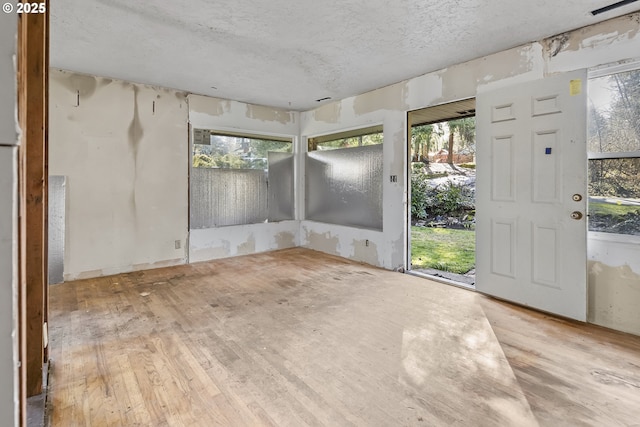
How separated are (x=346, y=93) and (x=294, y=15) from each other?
2367mm

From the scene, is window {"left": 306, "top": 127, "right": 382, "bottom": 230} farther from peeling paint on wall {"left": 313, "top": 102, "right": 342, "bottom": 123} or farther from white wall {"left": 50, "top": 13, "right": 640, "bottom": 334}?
peeling paint on wall {"left": 313, "top": 102, "right": 342, "bottom": 123}

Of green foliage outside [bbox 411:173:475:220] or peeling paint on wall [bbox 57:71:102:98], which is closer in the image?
peeling paint on wall [bbox 57:71:102:98]

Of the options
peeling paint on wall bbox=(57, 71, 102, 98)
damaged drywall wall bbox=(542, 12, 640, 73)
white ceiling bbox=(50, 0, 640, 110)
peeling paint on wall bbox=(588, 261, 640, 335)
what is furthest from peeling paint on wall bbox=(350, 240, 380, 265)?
peeling paint on wall bbox=(57, 71, 102, 98)

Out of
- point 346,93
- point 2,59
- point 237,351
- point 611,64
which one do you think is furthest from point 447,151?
point 2,59

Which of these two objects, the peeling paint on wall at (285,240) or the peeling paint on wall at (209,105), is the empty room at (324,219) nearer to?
the peeling paint on wall at (209,105)

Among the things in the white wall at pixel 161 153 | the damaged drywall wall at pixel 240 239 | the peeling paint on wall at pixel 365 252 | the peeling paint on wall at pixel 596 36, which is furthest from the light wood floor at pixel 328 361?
the peeling paint on wall at pixel 596 36

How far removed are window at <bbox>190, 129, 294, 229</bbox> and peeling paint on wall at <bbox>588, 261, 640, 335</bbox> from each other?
4.49 m

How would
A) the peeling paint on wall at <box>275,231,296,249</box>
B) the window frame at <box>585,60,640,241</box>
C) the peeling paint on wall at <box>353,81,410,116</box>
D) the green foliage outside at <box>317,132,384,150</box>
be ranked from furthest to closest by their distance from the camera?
the peeling paint on wall at <box>275,231,296,249</box> < the green foliage outside at <box>317,132,384,150</box> < the peeling paint on wall at <box>353,81,410,116</box> < the window frame at <box>585,60,640,241</box>

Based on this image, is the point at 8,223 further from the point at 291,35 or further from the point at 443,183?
the point at 443,183

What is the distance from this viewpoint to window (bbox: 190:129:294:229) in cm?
492

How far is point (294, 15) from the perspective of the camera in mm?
2561

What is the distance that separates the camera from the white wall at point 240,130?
4910 millimetres

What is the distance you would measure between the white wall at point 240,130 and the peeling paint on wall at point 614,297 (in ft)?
14.6

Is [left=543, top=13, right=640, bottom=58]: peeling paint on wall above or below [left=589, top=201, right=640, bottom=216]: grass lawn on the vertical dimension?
above
